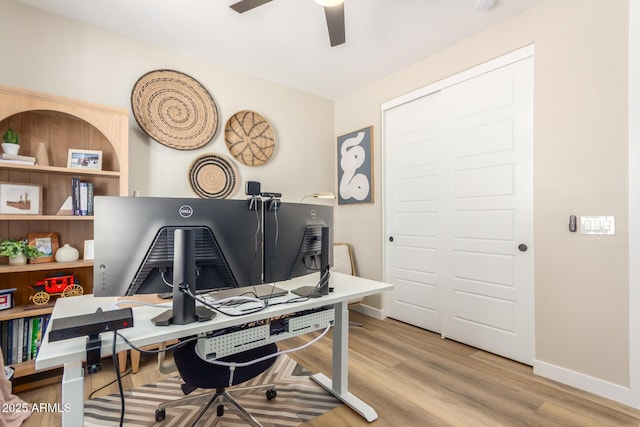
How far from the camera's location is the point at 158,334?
1029 millimetres

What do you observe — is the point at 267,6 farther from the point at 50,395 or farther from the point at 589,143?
the point at 50,395

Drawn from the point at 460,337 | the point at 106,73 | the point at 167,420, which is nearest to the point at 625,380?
the point at 460,337

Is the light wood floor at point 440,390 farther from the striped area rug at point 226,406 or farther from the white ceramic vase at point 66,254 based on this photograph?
the white ceramic vase at point 66,254

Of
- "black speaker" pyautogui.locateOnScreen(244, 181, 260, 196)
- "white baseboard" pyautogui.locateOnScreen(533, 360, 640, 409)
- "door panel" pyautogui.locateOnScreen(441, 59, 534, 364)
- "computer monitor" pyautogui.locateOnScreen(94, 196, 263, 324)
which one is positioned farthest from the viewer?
"door panel" pyautogui.locateOnScreen(441, 59, 534, 364)

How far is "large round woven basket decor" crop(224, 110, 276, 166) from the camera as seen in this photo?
3.02 m

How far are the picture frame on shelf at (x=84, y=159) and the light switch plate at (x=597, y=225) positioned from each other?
3.45 metres

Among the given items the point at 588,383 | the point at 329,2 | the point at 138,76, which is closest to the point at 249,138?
the point at 138,76

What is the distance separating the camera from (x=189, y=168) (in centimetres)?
277

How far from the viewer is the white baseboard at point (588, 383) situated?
1.74 metres

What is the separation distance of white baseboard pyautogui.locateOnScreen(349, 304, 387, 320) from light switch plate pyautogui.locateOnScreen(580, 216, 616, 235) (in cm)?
200

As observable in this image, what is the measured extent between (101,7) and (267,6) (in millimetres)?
1225

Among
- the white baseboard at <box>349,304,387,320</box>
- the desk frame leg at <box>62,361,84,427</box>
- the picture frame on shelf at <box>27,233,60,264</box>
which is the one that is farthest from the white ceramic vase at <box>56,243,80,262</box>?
the white baseboard at <box>349,304,387,320</box>

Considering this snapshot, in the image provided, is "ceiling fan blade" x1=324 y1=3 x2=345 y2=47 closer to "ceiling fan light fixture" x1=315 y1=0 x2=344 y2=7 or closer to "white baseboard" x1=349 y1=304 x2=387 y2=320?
"ceiling fan light fixture" x1=315 y1=0 x2=344 y2=7

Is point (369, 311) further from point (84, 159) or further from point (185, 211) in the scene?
point (84, 159)
